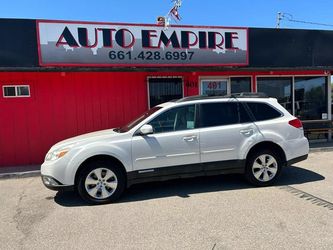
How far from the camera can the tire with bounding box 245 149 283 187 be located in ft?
21.2

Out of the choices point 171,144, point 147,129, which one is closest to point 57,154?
point 147,129

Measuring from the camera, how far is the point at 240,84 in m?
11.0

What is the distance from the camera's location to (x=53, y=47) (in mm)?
8664

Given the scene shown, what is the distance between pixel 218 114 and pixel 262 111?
931mm

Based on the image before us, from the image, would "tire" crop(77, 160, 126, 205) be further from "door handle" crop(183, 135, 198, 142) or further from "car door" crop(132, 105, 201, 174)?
"door handle" crop(183, 135, 198, 142)

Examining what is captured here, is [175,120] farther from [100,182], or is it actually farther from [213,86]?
[213,86]

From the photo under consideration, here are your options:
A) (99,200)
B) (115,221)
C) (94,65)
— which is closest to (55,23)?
(94,65)

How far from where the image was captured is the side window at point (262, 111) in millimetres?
6609

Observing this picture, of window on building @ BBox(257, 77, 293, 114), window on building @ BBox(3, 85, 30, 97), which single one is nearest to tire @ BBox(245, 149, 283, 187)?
window on building @ BBox(257, 77, 293, 114)

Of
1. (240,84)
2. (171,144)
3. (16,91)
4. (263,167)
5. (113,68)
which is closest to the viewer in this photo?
(171,144)

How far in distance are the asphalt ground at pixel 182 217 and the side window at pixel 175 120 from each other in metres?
1.23

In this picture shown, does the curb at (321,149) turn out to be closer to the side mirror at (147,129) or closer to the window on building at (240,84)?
the window on building at (240,84)

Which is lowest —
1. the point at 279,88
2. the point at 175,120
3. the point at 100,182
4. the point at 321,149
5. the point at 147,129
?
the point at 321,149

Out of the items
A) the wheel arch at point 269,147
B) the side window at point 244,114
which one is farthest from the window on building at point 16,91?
the wheel arch at point 269,147
